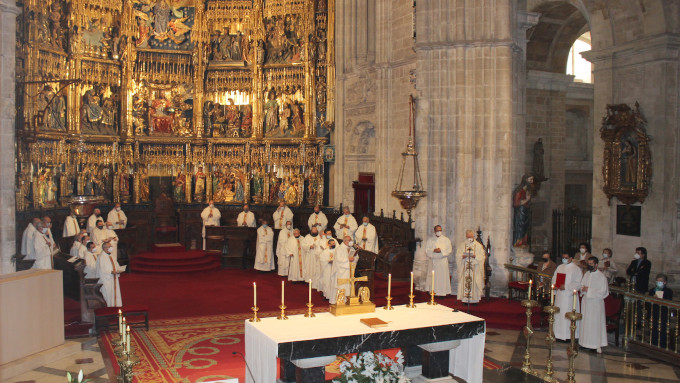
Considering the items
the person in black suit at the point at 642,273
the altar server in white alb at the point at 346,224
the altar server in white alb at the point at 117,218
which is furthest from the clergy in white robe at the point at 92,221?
the person in black suit at the point at 642,273

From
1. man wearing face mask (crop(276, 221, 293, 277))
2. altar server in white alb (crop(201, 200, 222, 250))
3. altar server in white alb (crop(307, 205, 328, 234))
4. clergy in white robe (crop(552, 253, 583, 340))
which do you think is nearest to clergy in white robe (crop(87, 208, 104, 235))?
altar server in white alb (crop(201, 200, 222, 250))

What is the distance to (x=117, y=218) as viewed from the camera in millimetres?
20781

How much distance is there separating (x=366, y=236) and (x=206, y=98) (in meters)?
9.33

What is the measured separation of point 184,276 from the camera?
1898 cm

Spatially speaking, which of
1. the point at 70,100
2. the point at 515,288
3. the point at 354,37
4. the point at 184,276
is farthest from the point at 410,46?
the point at 70,100

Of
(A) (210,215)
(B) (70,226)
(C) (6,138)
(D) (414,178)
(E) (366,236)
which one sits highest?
(C) (6,138)

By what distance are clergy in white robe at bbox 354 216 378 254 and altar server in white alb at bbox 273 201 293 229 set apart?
13.8ft

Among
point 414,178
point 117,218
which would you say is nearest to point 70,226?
point 117,218

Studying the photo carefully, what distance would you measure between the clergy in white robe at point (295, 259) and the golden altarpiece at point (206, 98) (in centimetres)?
451

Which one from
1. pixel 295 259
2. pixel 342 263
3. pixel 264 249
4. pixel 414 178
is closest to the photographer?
pixel 342 263

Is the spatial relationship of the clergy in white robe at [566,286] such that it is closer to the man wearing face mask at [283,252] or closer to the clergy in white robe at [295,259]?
the clergy in white robe at [295,259]

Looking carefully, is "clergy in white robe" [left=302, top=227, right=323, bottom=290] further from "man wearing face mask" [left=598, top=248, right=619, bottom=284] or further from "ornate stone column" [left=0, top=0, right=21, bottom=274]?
"ornate stone column" [left=0, top=0, right=21, bottom=274]

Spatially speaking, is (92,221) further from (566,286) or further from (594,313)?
(594,313)

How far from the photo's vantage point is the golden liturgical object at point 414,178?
15055mm
